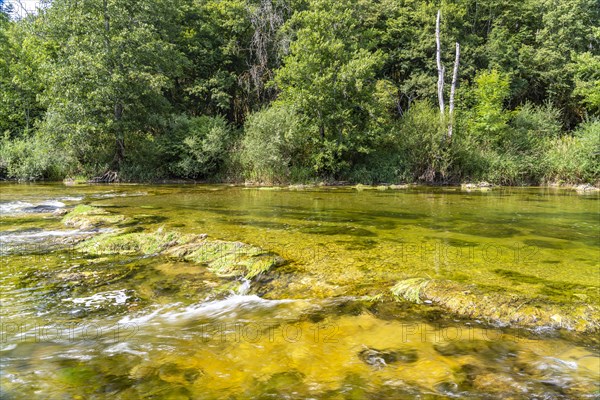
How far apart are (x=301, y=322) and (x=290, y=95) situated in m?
21.0

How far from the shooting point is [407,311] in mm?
4008

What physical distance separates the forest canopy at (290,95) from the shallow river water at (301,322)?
49.9ft

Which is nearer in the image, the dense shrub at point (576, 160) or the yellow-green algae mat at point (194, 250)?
the yellow-green algae mat at point (194, 250)

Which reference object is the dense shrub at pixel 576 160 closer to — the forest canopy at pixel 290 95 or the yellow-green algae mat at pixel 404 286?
the forest canopy at pixel 290 95

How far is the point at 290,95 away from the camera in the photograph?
23.3 metres

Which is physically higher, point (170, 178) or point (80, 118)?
point (80, 118)

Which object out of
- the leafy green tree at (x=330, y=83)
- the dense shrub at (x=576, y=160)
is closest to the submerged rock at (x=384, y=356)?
the leafy green tree at (x=330, y=83)

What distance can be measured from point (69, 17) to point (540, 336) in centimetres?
2857

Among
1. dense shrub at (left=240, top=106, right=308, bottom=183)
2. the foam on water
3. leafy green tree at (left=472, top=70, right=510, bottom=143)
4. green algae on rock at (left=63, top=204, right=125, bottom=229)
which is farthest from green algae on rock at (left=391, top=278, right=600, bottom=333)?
leafy green tree at (left=472, top=70, right=510, bottom=143)

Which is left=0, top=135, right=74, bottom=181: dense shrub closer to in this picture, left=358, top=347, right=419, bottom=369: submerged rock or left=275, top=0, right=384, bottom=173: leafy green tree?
left=275, top=0, right=384, bottom=173: leafy green tree

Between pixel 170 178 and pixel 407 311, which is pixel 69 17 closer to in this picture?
pixel 170 178

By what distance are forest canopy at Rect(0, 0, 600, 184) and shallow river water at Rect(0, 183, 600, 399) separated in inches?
599

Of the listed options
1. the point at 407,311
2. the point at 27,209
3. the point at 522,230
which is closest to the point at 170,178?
the point at 27,209

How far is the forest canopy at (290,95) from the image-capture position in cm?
2192
